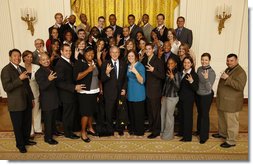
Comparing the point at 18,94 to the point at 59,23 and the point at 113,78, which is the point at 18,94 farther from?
the point at 59,23

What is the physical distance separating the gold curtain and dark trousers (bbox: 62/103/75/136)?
2.86 meters

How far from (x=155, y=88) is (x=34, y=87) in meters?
1.99

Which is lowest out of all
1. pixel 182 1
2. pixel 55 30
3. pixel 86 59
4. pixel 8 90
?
pixel 8 90

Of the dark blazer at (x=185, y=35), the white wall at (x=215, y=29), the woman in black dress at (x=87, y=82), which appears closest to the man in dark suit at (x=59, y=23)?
the woman in black dress at (x=87, y=82)

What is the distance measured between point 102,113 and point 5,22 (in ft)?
11.7

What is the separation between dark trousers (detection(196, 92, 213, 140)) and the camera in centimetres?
452

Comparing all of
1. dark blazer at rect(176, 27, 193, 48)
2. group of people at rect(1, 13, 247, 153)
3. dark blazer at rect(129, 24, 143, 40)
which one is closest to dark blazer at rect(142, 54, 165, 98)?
group of people at rect(1, 13, 247, 153)

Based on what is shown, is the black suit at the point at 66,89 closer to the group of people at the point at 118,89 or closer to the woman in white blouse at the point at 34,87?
the group of people at the point at 118,89

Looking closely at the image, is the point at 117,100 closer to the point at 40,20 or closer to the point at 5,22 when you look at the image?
the point at 40,20

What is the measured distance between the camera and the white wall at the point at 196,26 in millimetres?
6559

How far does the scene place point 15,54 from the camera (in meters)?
4.06

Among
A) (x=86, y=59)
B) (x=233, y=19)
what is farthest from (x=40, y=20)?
(x=233, y=19)

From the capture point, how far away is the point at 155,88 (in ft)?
15.2

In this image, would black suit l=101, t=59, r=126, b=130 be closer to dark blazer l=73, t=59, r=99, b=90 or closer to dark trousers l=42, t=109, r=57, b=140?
dark blazer l=73, t=59, r=99, b=90
